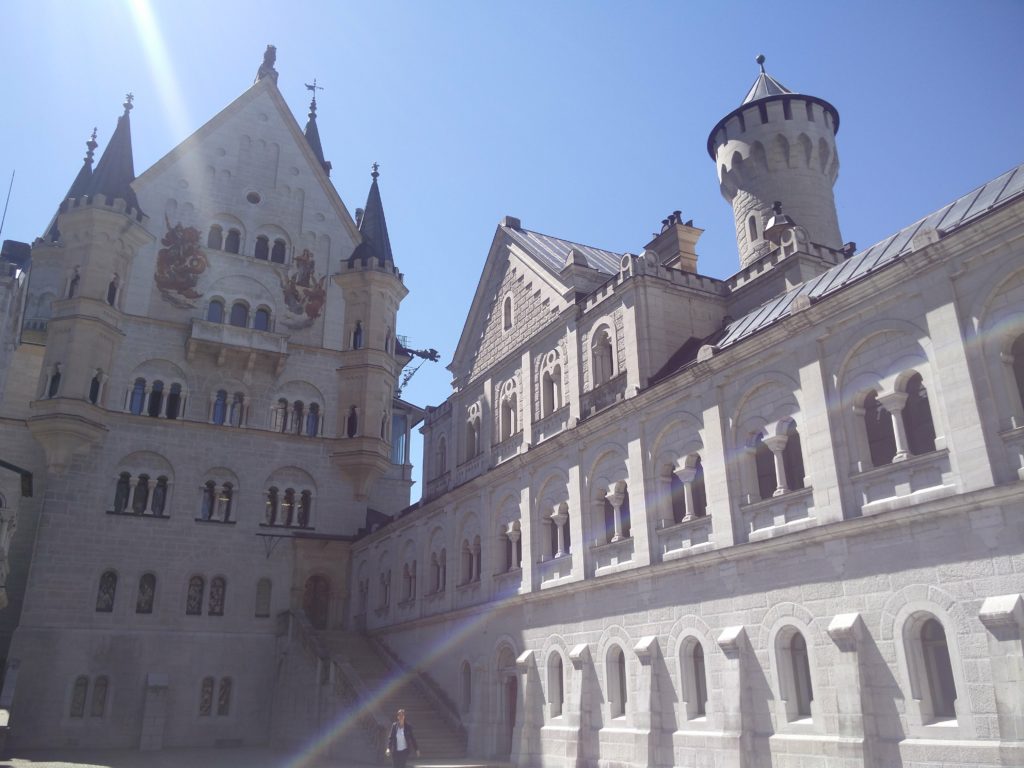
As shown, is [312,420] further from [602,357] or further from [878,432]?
[878,432]

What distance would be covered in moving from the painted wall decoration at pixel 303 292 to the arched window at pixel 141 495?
10265 millimetres

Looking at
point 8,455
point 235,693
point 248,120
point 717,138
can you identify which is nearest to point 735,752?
point 235,693

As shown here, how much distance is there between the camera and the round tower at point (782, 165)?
35.2 meters

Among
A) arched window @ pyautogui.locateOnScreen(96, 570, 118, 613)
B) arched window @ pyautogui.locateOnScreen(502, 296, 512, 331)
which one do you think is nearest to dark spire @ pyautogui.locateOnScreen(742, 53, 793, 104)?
arched window @ pyautogui.locateOnScreen(502, 296, 512, 331)

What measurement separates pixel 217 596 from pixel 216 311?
1395cm

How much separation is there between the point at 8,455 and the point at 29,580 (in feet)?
19.4

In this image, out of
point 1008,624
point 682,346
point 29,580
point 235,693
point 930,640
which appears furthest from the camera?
point 235,693

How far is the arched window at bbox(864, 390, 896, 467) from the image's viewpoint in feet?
53.3

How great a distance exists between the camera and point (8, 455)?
36562 mm

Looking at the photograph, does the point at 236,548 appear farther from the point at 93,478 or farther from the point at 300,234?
the point at 300,234

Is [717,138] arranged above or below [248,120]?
below

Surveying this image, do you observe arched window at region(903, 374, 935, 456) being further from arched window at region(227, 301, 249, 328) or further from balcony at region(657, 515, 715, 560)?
arched window at region(227, 301, 249, 328)

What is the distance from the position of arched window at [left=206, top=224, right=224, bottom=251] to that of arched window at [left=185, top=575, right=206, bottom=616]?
1655cm

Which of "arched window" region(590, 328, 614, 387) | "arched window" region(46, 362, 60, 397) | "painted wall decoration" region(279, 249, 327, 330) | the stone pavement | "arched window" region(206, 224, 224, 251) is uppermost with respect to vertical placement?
"arched window" region(206, 224, 224, 251)
